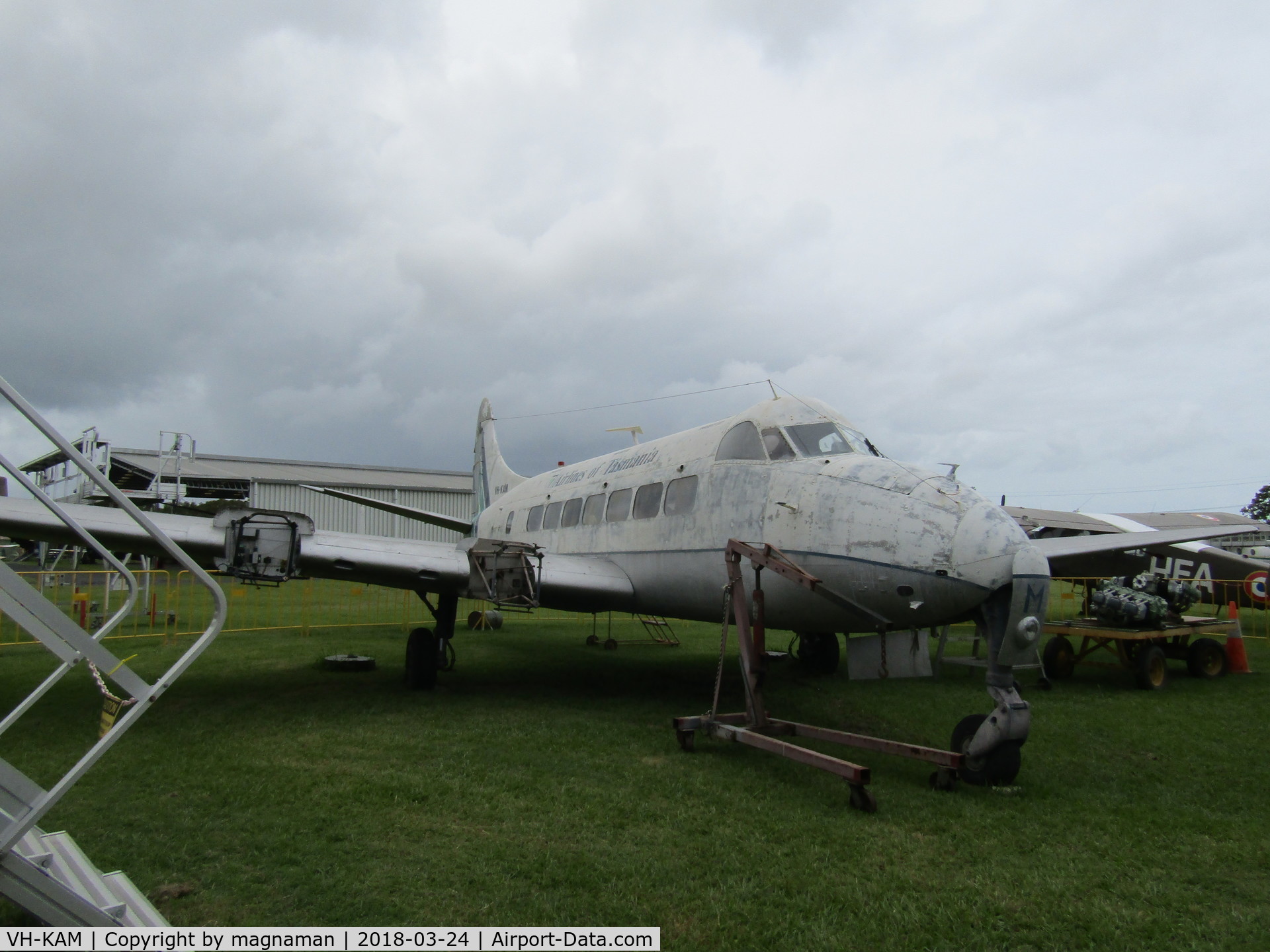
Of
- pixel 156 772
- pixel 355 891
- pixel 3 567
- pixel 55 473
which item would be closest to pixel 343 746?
pixel 156 772

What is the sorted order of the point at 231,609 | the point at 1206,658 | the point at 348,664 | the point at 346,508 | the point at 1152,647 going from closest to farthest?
the point at 1152,647, the point at 348,664, the point at 1206,658, the point at 231,609, the point at 346,508

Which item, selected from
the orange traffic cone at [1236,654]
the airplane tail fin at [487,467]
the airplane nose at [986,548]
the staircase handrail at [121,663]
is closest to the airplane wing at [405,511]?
the airplane tail fin at [487,467]

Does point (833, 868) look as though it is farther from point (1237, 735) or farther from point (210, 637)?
point (1237, 735)

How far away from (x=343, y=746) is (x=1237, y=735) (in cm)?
883

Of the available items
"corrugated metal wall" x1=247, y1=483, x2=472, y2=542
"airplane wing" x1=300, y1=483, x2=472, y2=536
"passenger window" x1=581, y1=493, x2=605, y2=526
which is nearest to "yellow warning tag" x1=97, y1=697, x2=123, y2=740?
"passenger window" x1=581, y1=493, x2=605, y2=526

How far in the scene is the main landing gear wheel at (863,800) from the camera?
17.1 ft

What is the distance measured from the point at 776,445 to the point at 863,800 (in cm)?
375

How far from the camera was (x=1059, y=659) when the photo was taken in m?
11.9

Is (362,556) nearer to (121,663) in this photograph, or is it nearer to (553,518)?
(553,518)

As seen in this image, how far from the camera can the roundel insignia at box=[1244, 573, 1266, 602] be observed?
53.4 ft

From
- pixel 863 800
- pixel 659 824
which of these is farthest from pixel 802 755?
pixel 659 824

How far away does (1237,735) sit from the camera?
307 inches

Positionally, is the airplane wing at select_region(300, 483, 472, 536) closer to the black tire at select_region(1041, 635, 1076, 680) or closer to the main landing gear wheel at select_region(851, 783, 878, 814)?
the main landing gear wheel at select_region(851, 783, 878, 814)

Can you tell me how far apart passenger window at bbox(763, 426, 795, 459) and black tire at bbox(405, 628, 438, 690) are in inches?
193
